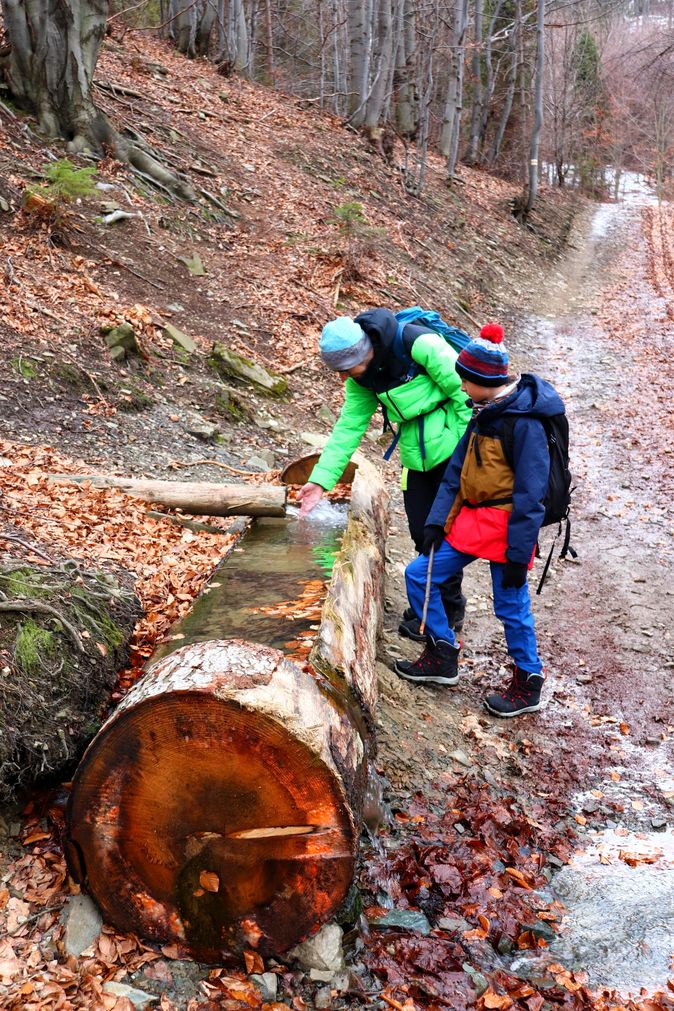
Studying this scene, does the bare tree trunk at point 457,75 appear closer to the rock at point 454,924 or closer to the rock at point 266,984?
the rock at point 454,924

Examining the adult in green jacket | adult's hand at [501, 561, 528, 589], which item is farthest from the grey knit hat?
adult's hand at [501, 561, 528, 589]

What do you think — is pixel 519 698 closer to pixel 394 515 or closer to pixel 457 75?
pixel 394 515

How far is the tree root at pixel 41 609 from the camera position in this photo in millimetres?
3484

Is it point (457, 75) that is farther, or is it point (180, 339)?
point (457, 75)

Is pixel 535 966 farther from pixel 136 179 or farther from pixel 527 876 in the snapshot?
pixel 136 179

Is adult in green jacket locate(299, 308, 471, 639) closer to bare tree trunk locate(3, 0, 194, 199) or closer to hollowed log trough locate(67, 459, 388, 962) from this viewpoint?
hollowed log trough locate(67, 459, 388, 962)

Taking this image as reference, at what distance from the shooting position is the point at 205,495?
5590mm

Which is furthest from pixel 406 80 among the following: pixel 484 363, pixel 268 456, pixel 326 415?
pixel 484 363

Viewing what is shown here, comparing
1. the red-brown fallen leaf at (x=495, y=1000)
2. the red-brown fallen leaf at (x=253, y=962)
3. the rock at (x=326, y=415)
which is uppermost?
the red-brown fallen leaf at (x=253, y=962)

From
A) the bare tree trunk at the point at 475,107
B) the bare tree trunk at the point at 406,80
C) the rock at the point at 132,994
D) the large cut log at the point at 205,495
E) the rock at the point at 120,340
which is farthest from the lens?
the bare tree trunk at the point at 475,107

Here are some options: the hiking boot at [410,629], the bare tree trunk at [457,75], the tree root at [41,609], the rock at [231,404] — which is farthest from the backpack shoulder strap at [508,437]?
the bare tree trunk at [457,75]

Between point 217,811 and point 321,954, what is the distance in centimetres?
72

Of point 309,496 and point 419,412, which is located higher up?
point 419,412

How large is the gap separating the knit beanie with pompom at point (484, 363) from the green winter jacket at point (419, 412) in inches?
19.6
